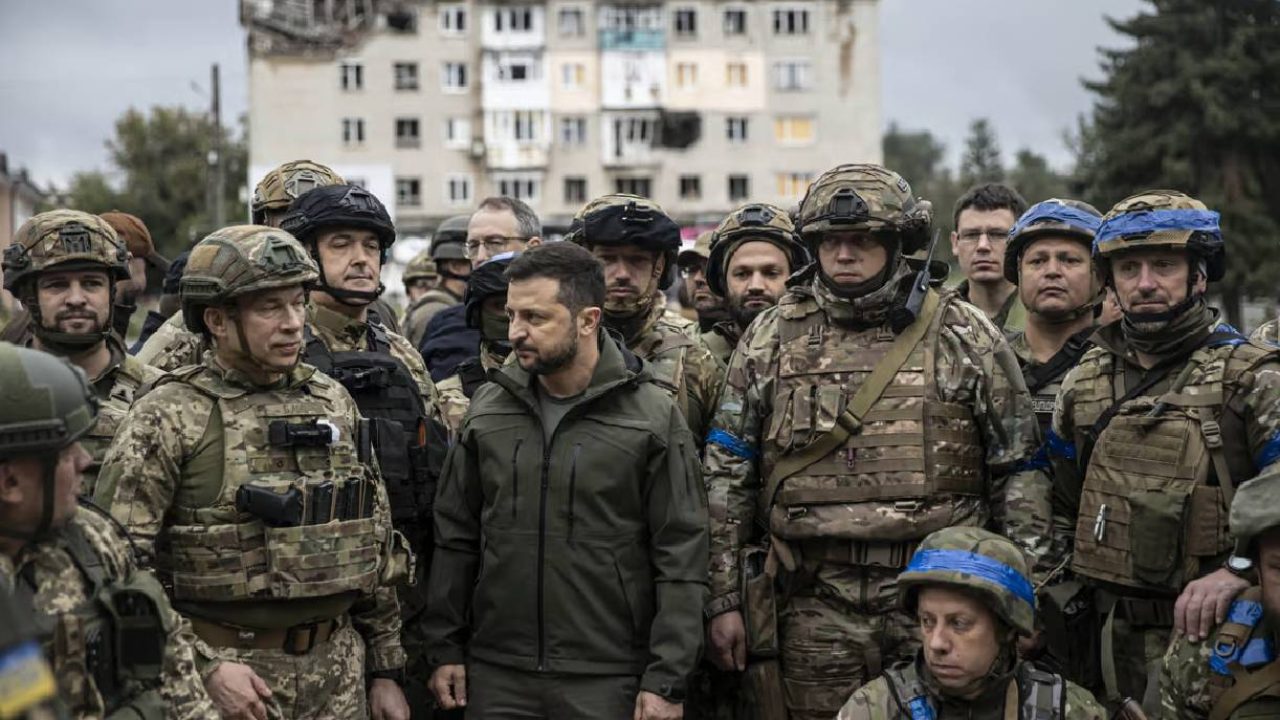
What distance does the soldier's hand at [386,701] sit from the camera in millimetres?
5898

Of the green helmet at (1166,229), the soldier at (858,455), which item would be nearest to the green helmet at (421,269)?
the soldier at (858,455)

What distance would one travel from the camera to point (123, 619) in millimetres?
4211

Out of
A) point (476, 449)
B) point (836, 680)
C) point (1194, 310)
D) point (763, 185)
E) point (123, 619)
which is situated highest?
point (763, 185)

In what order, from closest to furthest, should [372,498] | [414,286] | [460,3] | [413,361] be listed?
[372,498], [413,361], [414,286], [460,3]

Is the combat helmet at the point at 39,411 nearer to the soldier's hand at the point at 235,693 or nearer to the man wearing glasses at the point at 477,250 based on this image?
the soldier's hand at the point at 235,693

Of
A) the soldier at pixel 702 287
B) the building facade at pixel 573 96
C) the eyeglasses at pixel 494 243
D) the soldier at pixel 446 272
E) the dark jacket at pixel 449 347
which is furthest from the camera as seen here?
the building facade at pixel 573 96

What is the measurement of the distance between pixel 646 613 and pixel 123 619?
220cm

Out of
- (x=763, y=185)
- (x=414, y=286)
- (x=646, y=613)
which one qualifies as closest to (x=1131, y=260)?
(x=646, y=613)

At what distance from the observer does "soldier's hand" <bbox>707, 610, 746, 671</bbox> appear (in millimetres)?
6004

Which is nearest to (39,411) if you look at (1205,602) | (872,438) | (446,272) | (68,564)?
(68,564)

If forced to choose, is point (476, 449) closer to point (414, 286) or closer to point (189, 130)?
point (414, 286)

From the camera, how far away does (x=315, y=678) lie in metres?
5.49

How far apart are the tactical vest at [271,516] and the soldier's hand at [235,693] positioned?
11.5 inches

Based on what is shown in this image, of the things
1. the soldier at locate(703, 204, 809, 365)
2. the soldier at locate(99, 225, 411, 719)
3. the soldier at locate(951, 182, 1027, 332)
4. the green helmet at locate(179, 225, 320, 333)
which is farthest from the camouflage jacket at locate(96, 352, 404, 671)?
the soldier at locate(951, 182, 1027, 332)
